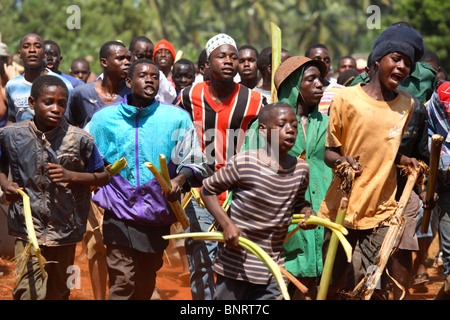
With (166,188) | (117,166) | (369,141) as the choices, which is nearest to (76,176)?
(117,166)

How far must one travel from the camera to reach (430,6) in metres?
28.0

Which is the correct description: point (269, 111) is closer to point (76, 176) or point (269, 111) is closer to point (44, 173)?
point (76, 176)

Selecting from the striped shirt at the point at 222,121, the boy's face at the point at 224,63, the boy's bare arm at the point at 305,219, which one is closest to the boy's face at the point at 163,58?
the boy's face at the point at 224,63

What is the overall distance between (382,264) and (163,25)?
179 feet

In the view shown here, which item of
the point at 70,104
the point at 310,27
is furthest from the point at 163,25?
the point at 70,104

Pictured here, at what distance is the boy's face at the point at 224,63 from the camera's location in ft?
22.9

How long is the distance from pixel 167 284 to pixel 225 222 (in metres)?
4.39

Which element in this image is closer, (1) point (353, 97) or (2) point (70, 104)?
(1) point (353, 97)

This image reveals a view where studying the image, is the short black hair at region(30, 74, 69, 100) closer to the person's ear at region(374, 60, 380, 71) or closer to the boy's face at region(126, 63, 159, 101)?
the boy's face at region(126, 63, 159, 101)

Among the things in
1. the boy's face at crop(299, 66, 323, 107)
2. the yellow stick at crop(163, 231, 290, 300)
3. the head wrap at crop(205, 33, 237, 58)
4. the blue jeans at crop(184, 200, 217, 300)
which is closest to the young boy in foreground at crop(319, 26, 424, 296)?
the boy's face at crop(299, 66, 323, 107)

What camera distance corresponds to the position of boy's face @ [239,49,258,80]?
905 centimetres

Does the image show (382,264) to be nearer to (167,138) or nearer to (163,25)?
(167,138)

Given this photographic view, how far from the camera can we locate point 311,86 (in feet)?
19.9

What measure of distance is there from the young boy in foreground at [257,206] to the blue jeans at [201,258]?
5.74 feet
